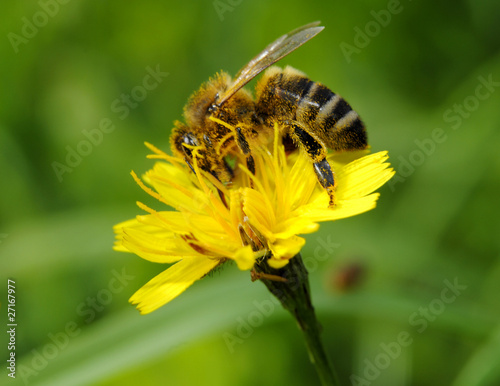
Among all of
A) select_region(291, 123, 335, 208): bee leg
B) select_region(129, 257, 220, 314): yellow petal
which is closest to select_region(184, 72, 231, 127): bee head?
select_region(291, 123, 335, 208): bee leg

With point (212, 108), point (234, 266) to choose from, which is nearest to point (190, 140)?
point (212, 108)

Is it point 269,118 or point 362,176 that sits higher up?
point 269,118

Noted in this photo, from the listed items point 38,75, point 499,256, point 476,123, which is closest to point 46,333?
point 38,75

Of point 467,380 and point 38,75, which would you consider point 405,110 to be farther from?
point 38,75

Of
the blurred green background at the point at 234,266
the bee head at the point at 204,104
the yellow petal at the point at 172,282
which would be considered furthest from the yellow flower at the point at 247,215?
the blurred green background at the point at 234,266

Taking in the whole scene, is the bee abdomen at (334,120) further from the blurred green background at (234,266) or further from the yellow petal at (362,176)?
the blurred green background at (234,266)

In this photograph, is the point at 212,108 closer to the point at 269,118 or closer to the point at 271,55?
the point at 269,118

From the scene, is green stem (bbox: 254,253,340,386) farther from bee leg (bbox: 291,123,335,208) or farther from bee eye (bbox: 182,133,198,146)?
bee eye (bbox: 182,133,198,146)
